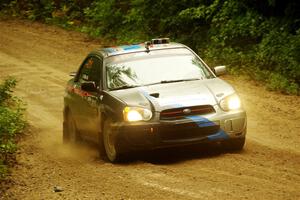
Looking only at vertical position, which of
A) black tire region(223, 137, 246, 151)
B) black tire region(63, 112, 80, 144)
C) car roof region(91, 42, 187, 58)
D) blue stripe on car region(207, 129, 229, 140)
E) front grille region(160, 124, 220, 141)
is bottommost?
black tire region(63, 112, 80, 144)

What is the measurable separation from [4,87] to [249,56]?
774 cm

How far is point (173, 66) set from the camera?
36.2 ft

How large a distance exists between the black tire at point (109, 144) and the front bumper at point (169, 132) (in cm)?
12

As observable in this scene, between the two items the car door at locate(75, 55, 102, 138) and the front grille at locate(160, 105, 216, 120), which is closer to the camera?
the front grille at locate(160, 105, 216, 120)

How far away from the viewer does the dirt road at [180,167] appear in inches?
321

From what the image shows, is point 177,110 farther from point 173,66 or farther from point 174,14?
point 174,14

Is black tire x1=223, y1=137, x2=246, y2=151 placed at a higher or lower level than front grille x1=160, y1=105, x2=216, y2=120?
lower

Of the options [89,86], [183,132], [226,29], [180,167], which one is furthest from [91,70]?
[226,29]

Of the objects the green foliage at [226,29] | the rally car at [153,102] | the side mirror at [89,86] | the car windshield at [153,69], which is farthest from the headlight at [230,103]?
the green foliage at [226,29]

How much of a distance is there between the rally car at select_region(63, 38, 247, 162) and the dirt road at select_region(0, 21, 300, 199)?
339 millimetres

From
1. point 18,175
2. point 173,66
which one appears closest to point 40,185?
point 18,175

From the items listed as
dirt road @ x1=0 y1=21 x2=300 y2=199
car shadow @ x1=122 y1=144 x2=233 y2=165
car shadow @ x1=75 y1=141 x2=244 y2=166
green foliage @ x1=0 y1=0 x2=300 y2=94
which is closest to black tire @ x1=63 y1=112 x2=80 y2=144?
dirt road @ x1=0 y1=21 x2=300 y2=199

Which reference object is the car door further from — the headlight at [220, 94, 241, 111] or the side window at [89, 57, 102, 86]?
the headlight at [220, 94, 241, 111]

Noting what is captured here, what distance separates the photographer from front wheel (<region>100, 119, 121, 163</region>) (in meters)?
9.96
